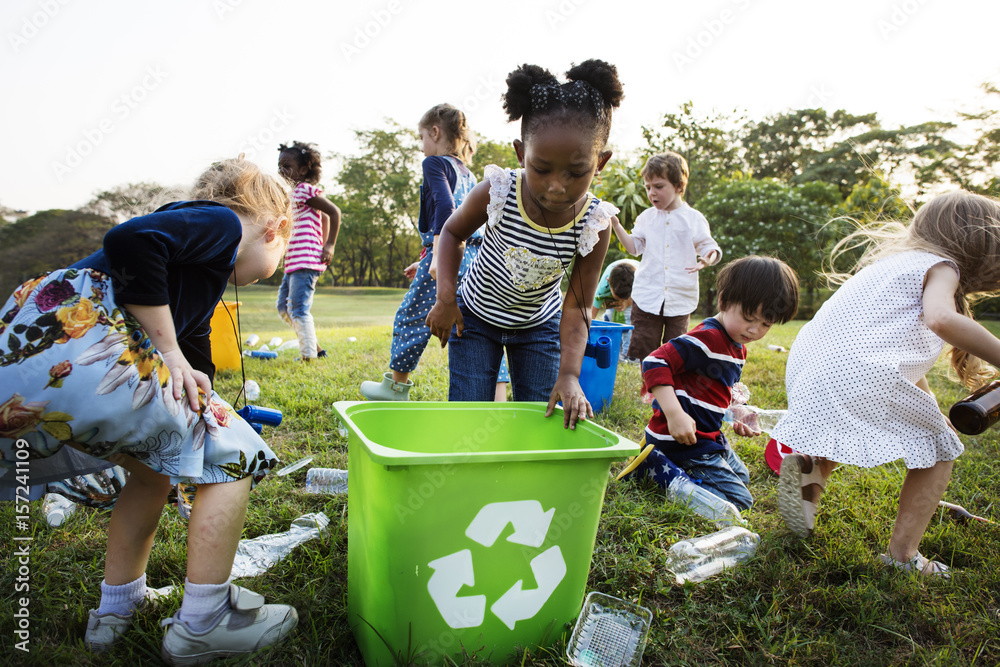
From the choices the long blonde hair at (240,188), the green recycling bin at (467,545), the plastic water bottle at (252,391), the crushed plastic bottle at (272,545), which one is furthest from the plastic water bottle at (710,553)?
the plastic water bottle at (252,391)

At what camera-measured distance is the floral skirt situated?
88cm

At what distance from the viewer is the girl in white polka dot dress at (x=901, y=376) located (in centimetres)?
154

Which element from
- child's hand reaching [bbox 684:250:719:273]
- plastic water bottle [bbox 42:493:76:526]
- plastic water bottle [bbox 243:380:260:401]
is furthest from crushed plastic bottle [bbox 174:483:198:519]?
child's hand reaching [bbox 684:250:719:273]

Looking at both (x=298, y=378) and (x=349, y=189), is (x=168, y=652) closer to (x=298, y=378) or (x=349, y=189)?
(x=298, y=378)

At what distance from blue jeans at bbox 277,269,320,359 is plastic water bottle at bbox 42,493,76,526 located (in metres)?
2.39

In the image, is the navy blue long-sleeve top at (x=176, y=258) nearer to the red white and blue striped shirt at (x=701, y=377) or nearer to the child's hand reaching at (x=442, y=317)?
the child's hand reaching at (x=442, y=317)

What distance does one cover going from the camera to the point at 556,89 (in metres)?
1.34

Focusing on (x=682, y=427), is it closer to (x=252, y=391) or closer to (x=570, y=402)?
(x=570, y=402)

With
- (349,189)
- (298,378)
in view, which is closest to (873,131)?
(349,189)

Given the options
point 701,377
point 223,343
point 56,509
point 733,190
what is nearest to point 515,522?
point 701,377

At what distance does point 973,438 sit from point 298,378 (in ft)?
11.6

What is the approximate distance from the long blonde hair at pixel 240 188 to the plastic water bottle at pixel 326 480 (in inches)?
37.5

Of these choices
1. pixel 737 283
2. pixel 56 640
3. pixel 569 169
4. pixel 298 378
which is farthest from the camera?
pixel 298 378

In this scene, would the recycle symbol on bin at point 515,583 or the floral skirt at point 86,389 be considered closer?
the floral skirt at point 86,389
